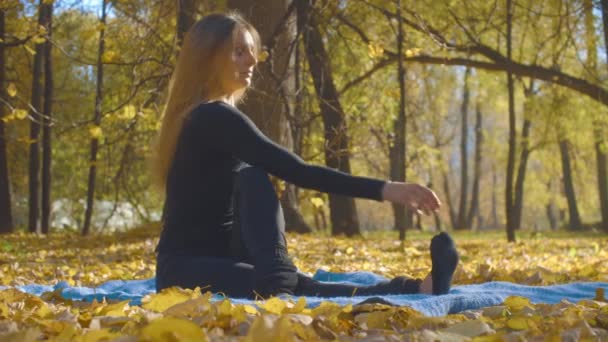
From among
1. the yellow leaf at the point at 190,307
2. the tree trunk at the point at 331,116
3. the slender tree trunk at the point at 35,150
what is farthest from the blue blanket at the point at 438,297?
the slender tree trunk at the point at 35,150

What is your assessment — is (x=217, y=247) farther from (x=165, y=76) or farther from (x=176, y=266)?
(x=165, y=76)

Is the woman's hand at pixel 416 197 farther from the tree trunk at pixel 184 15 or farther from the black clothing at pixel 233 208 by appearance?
the tree trunk at pixel 184 15

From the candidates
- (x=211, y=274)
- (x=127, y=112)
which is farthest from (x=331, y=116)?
(x=211, y=274)

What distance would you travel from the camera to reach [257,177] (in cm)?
319

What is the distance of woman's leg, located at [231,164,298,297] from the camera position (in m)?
3.15

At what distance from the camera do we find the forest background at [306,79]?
721cm

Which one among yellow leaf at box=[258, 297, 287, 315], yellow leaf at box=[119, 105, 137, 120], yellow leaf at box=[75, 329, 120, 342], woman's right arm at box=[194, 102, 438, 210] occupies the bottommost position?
yellow leaf at box=[75, 329, 120, 342]

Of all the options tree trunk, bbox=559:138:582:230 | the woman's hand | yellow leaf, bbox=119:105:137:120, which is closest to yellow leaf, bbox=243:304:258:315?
the woman's hand

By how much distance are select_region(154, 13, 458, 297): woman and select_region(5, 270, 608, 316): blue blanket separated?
15 cm

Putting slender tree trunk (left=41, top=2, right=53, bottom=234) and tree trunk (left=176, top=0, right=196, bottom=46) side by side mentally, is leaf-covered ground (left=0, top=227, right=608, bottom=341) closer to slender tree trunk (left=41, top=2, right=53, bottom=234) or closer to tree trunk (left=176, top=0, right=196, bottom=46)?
tree trunk (left=176, top=0, right=196, bottom=46)

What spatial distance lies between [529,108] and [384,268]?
9674 millimetres

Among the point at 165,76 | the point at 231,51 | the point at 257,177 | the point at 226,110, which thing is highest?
the point at 165,76

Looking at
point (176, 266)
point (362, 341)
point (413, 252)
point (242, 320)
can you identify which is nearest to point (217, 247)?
point (176, 266)

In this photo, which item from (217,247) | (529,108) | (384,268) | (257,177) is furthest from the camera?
(529,108)
